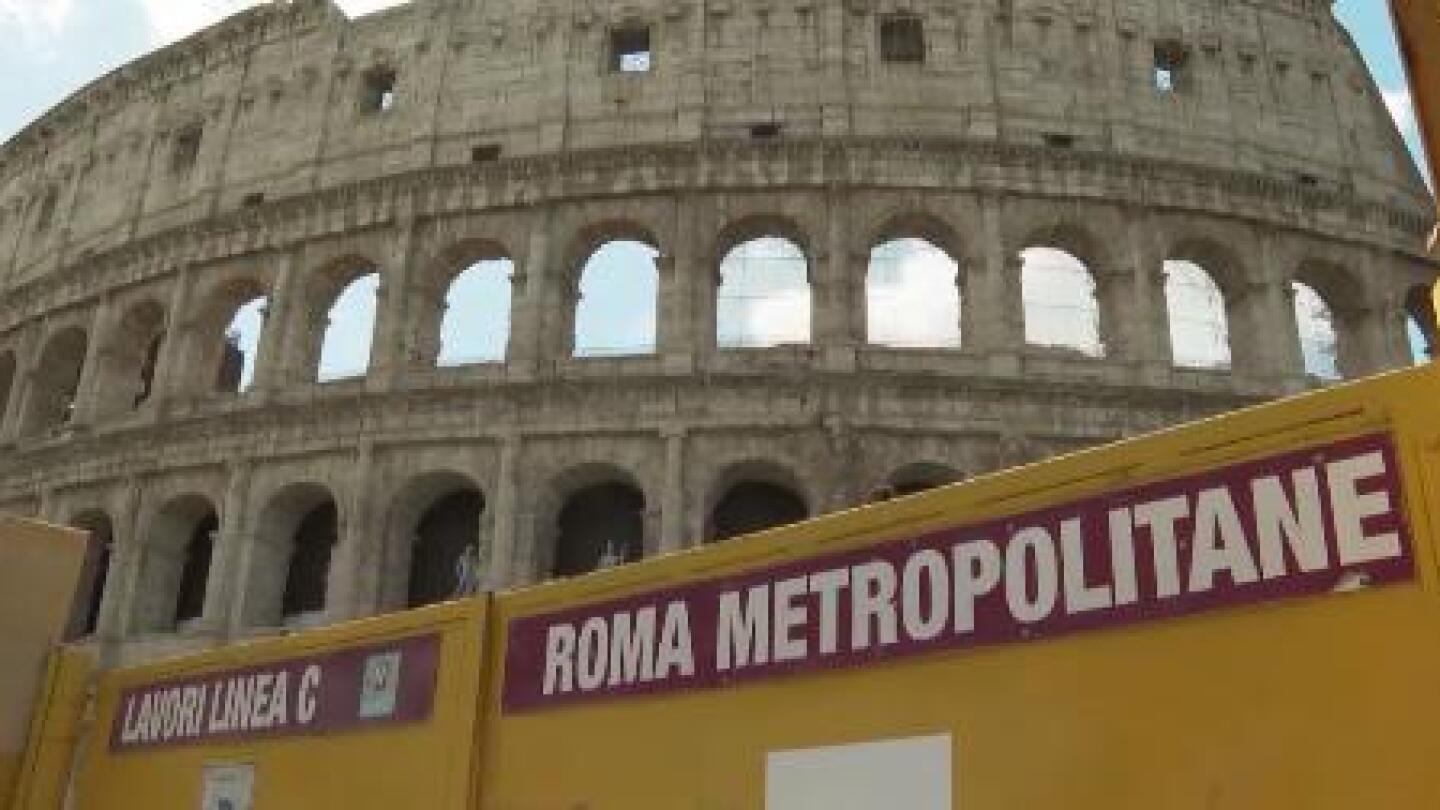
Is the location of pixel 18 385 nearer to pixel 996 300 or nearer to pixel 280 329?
pixel 280 329

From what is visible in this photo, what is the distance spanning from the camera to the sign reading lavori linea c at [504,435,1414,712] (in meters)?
2.47

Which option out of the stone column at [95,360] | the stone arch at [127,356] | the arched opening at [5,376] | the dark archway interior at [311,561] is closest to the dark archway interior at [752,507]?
the dark archway interior at [311,561]

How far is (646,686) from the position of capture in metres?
3.70

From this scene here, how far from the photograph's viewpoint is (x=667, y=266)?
20.6 metres

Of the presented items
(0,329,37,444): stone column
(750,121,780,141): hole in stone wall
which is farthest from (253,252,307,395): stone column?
(750,121,780,141): hole in stone wall

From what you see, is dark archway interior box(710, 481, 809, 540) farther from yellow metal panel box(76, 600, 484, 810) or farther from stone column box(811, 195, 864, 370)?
yellow metal panel box(76, 600, 484, 810)

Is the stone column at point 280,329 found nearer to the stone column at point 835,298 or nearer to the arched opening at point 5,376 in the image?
the arched opening at point 5,376

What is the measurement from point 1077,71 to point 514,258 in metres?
10.5

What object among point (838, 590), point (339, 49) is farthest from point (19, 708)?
point (339, 49)

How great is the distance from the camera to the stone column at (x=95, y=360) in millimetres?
23469

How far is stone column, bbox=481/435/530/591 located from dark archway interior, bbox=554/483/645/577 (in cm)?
107

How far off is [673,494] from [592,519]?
199 cm

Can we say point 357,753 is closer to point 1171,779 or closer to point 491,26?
point 1171,779

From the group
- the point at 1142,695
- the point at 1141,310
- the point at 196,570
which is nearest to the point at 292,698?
the point at 1142,695
